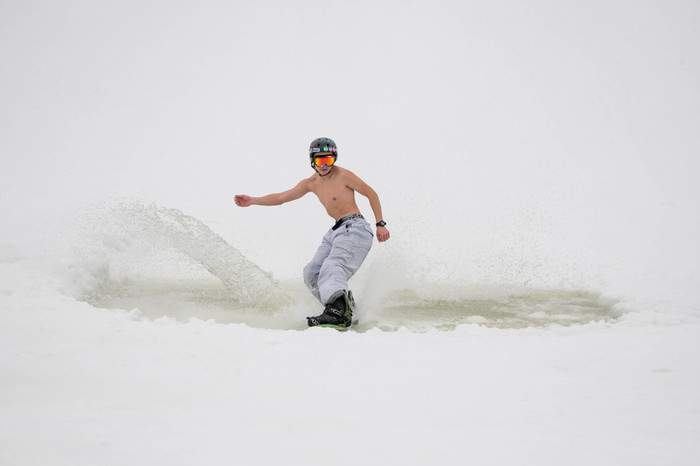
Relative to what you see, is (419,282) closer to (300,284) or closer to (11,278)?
(300,284)

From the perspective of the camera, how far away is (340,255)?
4.79m

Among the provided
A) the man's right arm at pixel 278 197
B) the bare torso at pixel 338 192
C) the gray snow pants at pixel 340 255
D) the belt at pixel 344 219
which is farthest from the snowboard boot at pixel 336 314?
the man's right arm at pixel 278 197

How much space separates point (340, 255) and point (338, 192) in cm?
62

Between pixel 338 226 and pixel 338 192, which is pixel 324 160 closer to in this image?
pixel 338 192

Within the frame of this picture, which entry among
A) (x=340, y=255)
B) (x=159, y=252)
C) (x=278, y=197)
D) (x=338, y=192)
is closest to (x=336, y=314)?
(x=340, y=255)

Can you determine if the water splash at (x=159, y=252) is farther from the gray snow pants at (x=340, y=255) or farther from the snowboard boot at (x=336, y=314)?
the snowboard boot at (x=336, y=314)

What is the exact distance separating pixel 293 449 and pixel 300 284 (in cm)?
458

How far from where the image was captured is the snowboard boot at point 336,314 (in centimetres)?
429

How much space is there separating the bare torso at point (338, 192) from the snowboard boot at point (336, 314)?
96 cm

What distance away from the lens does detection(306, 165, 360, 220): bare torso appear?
505cm

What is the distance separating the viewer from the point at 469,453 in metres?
1.96

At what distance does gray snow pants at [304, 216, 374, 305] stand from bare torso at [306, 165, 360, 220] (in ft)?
0.39

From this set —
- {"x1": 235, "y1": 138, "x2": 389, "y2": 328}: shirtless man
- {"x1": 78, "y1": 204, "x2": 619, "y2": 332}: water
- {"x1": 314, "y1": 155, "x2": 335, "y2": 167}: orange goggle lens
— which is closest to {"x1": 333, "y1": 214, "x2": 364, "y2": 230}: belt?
{"x1": 235, "y1": 138, "x2": 389, "y2": 328}: shirtless man

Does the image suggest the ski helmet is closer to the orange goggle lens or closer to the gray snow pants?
the orange goggle lens
